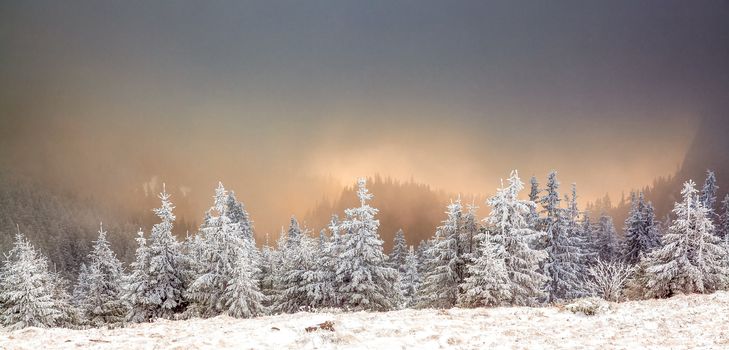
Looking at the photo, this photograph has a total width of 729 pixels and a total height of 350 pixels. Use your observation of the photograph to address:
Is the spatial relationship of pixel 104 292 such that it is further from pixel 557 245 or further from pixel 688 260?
pixel 688 260

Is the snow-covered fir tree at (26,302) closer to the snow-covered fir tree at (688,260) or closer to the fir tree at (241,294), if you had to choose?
the fir tree at (241,294)

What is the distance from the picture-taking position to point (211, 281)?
30500mm

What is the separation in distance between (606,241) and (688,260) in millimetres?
46793

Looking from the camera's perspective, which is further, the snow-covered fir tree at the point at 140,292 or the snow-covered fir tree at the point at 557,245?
the snow-covered fir tree at the point at 557,245

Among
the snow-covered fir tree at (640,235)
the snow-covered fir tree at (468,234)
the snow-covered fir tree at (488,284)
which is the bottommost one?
the snow-covered fir tree at (488,284)

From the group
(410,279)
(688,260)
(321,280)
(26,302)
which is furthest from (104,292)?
(688,260)

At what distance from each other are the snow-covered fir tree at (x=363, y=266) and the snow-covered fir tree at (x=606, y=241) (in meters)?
46.2

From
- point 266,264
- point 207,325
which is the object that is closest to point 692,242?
point 207,325

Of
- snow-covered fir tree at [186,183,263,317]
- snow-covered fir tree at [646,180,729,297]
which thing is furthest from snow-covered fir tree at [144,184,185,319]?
snow-covered fir tree at [646,180,729,297]

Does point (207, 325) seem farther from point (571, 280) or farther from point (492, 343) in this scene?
point (571, 280)

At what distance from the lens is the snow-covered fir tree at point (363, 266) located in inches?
1245

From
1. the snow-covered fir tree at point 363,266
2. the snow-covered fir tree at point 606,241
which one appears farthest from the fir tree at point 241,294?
the snow-covered fir tree at point 606,241

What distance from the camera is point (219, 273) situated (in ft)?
102

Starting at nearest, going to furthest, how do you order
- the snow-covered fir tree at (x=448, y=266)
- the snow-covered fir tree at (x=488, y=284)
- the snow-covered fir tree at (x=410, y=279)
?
the snow-covered fir tree at (x=488, y=284) < the snow-covered fir tree at (x=448, y=266) < the snow-covered fir tree at (x=410, y=279)
